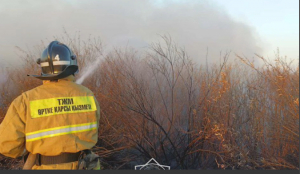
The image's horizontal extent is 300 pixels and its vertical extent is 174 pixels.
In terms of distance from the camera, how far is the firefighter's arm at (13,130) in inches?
87.7

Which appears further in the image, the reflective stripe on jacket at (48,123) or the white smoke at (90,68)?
the white smoke at (90,68)

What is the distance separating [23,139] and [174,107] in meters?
3.28

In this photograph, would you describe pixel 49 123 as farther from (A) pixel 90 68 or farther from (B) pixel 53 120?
(A) pixel 90 68

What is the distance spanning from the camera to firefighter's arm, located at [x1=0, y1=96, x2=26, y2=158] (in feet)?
7.30

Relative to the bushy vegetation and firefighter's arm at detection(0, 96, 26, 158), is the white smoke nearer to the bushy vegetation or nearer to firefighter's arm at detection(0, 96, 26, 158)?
the bushy vegetation

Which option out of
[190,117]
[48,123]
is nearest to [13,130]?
[48,123]

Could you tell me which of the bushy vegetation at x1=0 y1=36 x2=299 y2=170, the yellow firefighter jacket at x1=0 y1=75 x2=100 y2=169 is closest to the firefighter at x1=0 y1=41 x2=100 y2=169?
the yellow firefighter jacket at x1=0 y1=75 x2=100 y2=169

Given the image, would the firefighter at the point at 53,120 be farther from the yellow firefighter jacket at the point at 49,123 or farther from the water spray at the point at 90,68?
the water spray at the point at 90,68

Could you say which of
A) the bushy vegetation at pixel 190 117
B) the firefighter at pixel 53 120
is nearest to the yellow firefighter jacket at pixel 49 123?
the firefighter at pixel 53 120

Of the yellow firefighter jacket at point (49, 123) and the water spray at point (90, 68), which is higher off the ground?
the water spray at point (90, 68)

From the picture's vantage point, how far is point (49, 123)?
2.37 m

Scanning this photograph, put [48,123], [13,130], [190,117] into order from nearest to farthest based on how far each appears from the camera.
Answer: [13,130] < [48,123] < [190,117]

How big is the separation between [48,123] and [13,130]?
27 cm

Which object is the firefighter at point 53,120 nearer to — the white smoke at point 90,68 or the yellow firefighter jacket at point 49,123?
the yellow firefighter jacket at point 49,123
